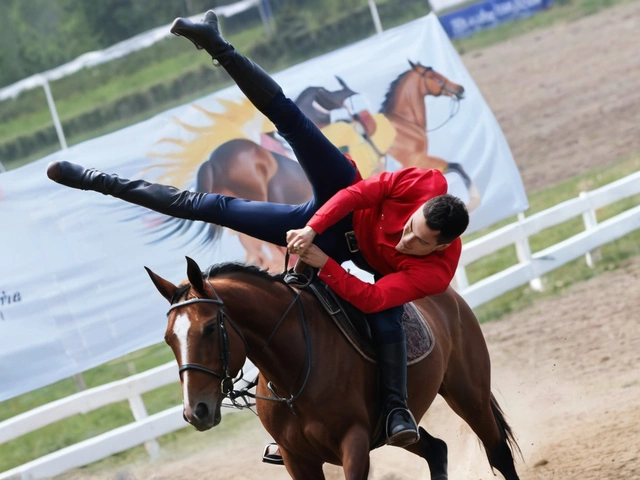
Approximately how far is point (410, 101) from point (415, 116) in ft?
0.51

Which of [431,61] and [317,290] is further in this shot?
[431,61]

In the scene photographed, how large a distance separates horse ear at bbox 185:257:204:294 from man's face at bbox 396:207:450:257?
3.30ft

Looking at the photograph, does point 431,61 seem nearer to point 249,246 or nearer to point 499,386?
point 249,246

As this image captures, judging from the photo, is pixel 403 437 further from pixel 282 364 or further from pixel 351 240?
pixel 351 240

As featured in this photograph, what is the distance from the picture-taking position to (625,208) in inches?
487

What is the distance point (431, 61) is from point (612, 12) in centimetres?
1495

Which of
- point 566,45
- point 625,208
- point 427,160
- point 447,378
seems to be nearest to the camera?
point 447,378

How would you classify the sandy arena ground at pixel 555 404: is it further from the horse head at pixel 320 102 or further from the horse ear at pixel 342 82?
the horse ear at pixel 342 82

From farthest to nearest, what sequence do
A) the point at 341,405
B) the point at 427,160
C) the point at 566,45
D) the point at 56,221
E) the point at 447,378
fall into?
1. the point at 566,45
2. the point at 427,160
3. the point at 56,221
4. the point at 447,378
5. the point at 341,405

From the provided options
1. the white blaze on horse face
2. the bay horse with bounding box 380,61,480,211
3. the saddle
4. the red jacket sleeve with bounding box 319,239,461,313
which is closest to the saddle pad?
the saddle

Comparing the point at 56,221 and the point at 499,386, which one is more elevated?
the point at 56,221

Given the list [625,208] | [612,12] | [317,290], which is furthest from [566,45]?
[317,290]

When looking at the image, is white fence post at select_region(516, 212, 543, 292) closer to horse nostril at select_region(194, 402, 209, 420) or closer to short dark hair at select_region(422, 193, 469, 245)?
short dark hair at select_region(422, 193, 469, 245)

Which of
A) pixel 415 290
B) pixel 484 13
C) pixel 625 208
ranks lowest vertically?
pixel 625 208
